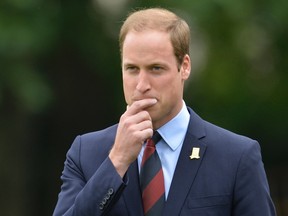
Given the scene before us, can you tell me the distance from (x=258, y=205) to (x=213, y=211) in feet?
0.63

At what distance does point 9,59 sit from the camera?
929cm

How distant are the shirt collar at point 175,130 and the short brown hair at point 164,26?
0.26m

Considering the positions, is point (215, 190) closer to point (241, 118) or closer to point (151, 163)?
point (151, 163)

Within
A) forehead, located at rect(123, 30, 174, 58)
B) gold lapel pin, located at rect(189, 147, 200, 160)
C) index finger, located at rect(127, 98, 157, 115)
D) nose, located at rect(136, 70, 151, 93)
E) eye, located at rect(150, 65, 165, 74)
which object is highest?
forehead, located at rect(123, 30, 174, 58)

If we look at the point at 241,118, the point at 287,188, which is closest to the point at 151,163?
the point at 241,118

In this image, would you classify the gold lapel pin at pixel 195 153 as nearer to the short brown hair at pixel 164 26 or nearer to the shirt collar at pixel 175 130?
the shirt collar at pixel 175 130

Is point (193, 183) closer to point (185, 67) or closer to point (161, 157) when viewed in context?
point (161, 157)

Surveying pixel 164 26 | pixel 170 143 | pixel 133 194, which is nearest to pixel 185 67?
pixel 164 26

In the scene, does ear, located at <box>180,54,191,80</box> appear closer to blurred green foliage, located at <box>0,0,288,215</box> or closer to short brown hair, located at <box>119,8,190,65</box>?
short brown hair, located at <box>119,8,190,65</box>

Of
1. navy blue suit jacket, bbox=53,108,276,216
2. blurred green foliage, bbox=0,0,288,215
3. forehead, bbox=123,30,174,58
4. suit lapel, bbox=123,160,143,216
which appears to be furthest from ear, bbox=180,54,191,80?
blurred green foliage, bbox=0,0,288,215

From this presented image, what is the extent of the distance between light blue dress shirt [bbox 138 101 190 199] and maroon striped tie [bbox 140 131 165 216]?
1.3 inches

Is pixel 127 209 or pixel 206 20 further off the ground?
pixel 206 20

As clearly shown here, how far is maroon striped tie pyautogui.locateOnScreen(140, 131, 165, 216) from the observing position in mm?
4547

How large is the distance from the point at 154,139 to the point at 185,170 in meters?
0.21
